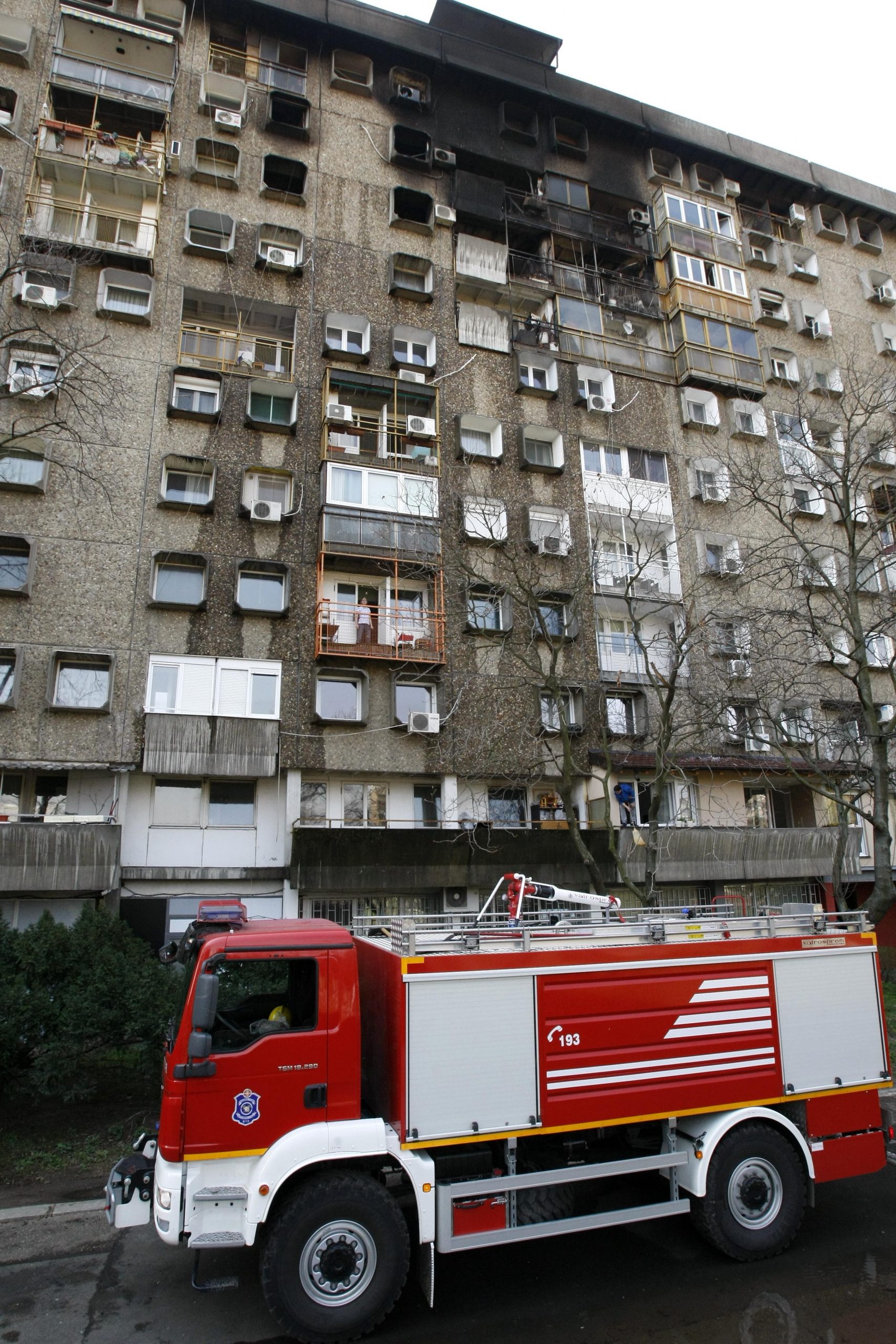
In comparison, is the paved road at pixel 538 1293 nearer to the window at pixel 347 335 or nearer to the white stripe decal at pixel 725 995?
the white stripe decal at pixel 725 995

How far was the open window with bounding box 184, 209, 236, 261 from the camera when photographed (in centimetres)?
2177

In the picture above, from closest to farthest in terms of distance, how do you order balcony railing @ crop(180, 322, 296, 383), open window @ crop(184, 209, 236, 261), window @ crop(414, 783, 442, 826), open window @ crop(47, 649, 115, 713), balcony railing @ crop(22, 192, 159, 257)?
open window @ crop(47, 649, 115, 713) < window @ crop(414, 783, 442, 826) < balcony railing @ crop(22, 192, 159, 257) < balcony railing @ crop(180, 322, 296, 383) < open window @ crop(184, 209, 236, 261)

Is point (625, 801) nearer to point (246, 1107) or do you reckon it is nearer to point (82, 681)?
point (82, 681)

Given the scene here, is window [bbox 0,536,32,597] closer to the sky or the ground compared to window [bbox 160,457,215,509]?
closer to the ground

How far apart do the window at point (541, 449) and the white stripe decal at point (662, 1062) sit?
741 inches

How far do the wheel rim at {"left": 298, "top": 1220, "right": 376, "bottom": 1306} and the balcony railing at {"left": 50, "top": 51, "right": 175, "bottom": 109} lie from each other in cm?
2733

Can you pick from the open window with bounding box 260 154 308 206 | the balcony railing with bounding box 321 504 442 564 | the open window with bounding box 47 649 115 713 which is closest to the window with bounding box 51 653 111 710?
the open window with bounding box 47 649 115 713

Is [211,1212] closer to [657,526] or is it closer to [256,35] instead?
[657,526]

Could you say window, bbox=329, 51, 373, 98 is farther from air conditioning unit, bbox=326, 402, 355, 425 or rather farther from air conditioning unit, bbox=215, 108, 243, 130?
air conditioning unit, bbox=326, 402, 355, 425

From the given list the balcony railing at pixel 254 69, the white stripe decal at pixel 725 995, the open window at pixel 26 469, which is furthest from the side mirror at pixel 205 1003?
the balcony railing at pixel 254 69

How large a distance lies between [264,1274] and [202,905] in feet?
8.47

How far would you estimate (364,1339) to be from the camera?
562 cm

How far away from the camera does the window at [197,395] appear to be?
66.4 feet

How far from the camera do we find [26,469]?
1862cm
